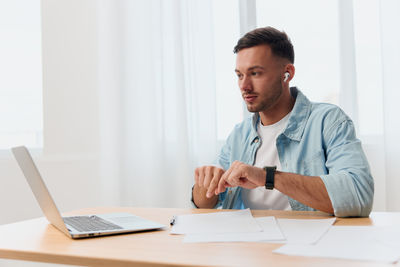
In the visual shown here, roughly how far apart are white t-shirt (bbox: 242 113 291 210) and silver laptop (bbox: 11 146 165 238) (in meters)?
0.52

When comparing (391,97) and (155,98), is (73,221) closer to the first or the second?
(155,98)

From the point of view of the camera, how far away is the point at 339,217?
46.6 inches

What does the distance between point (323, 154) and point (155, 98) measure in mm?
1342

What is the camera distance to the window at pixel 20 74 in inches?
117

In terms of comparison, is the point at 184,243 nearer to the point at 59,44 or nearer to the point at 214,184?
the point at 214,184

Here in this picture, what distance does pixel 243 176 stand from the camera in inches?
49.4

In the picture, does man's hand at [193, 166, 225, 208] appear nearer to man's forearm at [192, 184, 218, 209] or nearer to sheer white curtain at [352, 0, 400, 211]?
man's forearm at [192, 184, 218, 209]

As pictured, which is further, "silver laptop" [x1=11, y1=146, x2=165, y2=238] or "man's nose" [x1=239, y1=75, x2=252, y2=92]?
"man's nose" [x1=239, y1=75, x2=252, y2=92]

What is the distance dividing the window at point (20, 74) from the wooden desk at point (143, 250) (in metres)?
1.97

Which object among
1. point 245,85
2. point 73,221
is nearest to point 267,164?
point 245,85

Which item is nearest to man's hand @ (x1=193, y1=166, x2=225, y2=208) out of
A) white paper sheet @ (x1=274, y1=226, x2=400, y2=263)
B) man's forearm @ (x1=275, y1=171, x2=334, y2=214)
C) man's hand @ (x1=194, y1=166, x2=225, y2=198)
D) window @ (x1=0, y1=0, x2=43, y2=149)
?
man's hand @ (x1=194, y1=166, x2=225, y2=198)

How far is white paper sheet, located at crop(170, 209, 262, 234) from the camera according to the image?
1.03m

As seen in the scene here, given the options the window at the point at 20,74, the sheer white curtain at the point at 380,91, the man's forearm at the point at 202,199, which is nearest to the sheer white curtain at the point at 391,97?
the sheer white curtain at the point at 380,91

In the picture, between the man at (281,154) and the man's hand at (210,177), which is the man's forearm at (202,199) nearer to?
the man at (281,154)
